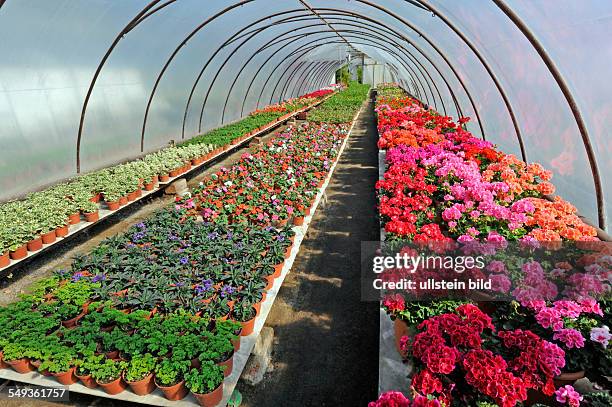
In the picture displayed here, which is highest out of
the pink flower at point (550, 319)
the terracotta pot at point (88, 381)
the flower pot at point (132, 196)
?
the pink flower at point (550, 319)

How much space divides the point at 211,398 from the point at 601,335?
96.6 inches

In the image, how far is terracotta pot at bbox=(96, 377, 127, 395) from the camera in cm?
258

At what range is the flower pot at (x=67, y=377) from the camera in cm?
268

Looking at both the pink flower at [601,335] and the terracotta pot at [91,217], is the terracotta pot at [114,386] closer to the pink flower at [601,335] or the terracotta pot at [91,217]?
the pink flower at [601,335]

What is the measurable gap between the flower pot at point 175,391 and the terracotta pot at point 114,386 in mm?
285

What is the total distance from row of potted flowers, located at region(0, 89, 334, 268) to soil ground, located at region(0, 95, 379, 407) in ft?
1.62

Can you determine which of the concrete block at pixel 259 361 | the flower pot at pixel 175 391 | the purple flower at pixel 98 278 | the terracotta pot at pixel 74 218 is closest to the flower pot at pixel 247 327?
the concrete block at pixel 259 361

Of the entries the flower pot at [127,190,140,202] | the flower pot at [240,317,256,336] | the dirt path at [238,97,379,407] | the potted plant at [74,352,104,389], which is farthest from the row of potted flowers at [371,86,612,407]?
the flower pot at [127,190,140,202]

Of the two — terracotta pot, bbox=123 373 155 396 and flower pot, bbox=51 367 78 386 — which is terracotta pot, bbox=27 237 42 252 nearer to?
flower pot, bbox=51 367 78 386

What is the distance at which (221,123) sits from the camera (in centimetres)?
1334

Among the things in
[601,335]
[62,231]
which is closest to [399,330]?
[601,335]

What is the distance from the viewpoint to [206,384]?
2494mm

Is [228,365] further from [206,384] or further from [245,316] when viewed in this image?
[245,316]

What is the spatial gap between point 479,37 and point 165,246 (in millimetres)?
6584
